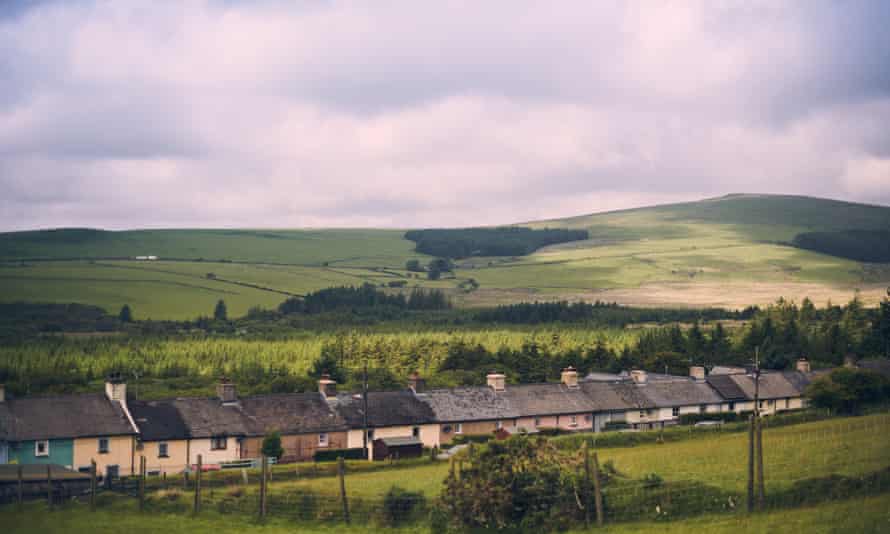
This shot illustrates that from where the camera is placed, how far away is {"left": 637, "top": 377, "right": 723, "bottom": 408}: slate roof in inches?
3091

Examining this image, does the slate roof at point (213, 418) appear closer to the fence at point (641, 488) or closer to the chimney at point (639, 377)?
the fence at point (641, 488)

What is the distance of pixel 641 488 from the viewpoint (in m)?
27.8

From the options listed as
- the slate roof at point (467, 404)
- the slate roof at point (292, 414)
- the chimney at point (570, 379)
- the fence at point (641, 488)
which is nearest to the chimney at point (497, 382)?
the slate roof at point (467, 404)

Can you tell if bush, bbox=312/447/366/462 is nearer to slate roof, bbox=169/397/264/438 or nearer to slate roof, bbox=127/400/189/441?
slate roof, bbox=169/397/264/438

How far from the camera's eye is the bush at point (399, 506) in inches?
1141

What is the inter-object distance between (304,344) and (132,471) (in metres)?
68.0

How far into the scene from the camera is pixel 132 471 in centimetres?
5512

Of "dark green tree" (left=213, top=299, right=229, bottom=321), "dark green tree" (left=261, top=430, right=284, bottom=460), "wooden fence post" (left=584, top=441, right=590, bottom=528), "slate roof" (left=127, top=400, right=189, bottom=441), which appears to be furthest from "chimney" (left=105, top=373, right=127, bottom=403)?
"dark green tree" (left=213, top=299, right=229, bottom=321)

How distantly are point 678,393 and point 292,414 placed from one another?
34089 mm

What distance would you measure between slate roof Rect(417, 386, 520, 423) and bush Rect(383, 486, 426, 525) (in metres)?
38.6

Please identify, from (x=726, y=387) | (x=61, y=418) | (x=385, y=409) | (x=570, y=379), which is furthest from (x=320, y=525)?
(x=726, y=387)

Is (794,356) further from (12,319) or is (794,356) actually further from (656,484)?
(12,319)

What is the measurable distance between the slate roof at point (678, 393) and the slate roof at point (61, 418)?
137ft

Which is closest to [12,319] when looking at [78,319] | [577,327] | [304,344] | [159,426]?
[78,319]
